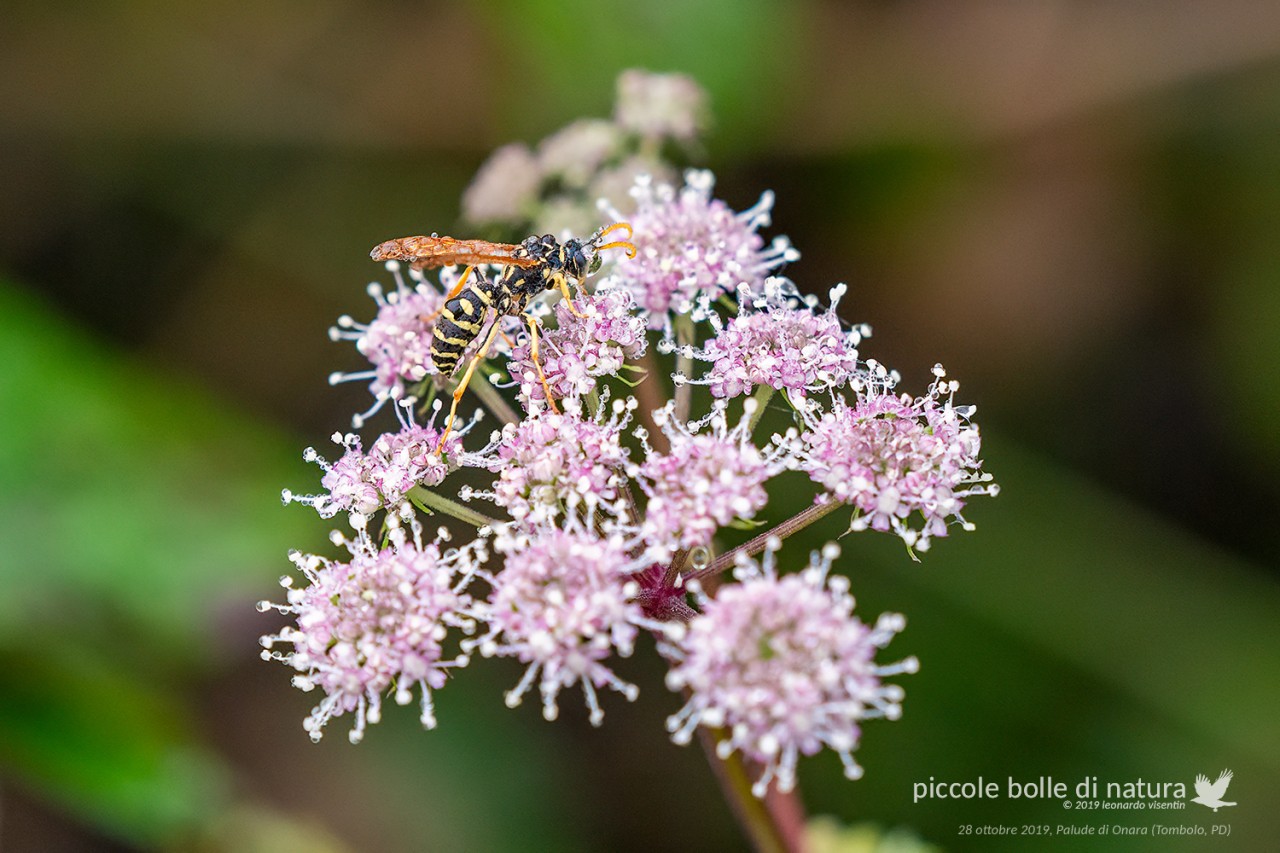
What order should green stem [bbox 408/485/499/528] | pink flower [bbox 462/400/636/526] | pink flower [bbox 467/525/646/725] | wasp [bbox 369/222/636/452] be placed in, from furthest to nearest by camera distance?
wasp [bbox 369/222/636/452] → green stem [bbox 408/485/499/528] → pink flower [bbox 462/400/636/526] → pink flower [bbox 467/525/646/725]

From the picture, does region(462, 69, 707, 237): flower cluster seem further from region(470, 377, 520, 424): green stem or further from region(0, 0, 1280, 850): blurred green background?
region(470, 377, 520, 424): green stem

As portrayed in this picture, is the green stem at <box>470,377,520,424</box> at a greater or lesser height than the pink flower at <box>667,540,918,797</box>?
greater

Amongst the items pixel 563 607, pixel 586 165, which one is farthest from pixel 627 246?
pixel 563 607

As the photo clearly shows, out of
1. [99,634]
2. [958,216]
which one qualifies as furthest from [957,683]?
[99,634]

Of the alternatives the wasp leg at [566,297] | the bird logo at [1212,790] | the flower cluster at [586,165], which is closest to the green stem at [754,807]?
the wasp leg at [566,297]

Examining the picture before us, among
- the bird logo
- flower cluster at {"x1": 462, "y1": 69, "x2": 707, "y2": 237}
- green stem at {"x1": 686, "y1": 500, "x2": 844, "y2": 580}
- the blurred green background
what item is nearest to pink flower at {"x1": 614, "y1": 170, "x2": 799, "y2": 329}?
green stem at {"x1": 686, "y1": 500, "x2": 844, "y2": 580}

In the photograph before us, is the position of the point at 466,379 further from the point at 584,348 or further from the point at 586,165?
the point at 586,165

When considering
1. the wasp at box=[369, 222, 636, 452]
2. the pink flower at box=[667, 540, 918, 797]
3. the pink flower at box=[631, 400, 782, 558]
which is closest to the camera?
the pink flower at box=[667, 540, 918, 797]
